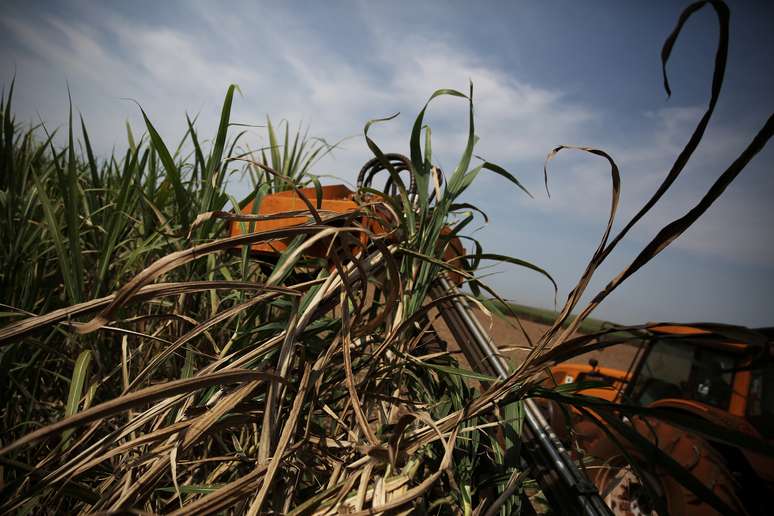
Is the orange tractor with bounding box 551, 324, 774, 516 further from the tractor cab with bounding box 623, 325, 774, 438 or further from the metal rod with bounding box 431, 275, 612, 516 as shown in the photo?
the metal rod with bounding box 431, 275, 612, 516

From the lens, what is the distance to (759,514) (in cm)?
154

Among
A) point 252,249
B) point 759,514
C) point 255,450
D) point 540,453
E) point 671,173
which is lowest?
point 759,514

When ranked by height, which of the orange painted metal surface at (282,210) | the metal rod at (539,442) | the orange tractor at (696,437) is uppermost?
the orange painted metal surface at (282,210)

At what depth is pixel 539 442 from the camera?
41 centimetres

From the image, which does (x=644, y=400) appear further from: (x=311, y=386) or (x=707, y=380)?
(x=311, y=386)

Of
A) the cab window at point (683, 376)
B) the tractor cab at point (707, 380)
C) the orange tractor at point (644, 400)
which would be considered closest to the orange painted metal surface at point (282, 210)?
the orange tractor at point (644, 400)

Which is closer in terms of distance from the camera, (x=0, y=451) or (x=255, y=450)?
(x=0, y=451)

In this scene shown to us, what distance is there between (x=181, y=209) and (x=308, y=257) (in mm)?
240

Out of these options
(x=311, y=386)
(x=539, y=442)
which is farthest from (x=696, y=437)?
(x=311, y=386)

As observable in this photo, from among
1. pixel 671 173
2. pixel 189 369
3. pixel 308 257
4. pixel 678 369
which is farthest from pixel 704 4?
pixel 678 369

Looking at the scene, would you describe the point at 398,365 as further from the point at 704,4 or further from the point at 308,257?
the point at 704,4

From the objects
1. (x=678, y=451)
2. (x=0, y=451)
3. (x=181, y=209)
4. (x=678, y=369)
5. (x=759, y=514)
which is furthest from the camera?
(x=678, y=369)

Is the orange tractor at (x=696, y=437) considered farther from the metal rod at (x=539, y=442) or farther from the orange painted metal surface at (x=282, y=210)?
the orange painted metal surface at (x=282, y=210)

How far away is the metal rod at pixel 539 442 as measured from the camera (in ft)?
1.15
